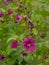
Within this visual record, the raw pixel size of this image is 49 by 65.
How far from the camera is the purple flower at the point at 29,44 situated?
1988 millimetres

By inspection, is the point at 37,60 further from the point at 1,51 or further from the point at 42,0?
the point at 42,0

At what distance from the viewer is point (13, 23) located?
2658 millimetres

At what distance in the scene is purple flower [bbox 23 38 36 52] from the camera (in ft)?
6.52

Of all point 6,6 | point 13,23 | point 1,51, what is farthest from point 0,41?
point 6,6

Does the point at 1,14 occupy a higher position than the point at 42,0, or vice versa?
the point at 1,14

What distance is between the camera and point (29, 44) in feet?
6.65

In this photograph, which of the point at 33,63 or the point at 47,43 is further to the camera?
the point at 33,63

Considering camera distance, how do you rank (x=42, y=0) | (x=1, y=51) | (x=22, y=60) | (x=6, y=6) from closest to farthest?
(x=22, y=60), (x=1, y=51), (x=6, y=6), (x=42, y=0)

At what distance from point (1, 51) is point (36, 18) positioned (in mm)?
371

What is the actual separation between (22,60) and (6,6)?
1.07 meters

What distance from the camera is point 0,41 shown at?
2.41 m

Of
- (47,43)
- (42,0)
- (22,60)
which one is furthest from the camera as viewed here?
(42,0)

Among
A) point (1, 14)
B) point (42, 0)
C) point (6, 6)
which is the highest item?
point (1, 14)

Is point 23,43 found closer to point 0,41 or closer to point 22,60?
point 22,60
